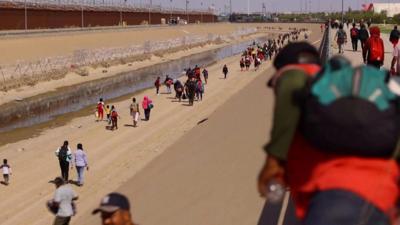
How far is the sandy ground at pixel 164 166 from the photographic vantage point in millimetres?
10258

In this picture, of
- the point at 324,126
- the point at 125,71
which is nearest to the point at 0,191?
the point at 324,126

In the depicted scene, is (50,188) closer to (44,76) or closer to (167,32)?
(44,76)

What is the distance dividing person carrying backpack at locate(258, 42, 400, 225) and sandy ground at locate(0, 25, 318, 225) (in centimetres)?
633

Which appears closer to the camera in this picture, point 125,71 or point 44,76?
point 44,76

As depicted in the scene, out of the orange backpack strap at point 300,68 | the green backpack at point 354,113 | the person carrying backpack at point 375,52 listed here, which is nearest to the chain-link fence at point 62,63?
the person carrying backpack at point 375,52

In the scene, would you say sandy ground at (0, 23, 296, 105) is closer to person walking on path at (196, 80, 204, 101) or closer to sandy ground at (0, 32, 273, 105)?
sandy ground at (0, 32, 273, 105)

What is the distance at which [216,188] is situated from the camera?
1108 cm

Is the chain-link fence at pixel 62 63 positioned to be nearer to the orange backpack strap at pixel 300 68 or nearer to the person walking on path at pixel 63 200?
the person walking on path at pixel 63 200

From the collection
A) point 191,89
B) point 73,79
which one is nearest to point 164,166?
point 191,89

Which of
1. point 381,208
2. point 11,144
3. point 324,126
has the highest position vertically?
point 324,126

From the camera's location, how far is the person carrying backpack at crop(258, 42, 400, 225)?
2.26 metres

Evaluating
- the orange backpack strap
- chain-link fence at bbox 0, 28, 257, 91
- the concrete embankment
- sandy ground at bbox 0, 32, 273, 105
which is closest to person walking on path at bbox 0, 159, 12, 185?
the concrete embankment

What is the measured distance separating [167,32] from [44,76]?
171 ft

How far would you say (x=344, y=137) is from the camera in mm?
2277
